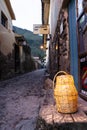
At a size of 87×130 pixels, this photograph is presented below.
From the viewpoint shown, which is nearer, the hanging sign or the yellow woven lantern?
the yellow woven lantern

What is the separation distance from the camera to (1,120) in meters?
4.13

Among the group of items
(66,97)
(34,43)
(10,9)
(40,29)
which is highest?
(34,43)

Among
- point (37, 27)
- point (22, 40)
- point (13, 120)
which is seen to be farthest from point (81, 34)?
point (22, 40)

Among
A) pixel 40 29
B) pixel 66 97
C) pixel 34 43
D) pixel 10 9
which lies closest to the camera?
pixel 66 97

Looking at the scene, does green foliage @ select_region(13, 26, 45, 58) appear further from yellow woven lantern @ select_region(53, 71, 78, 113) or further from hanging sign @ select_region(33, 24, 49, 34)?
yellow woven lantern @ select_region(53, 71, 78, 113)

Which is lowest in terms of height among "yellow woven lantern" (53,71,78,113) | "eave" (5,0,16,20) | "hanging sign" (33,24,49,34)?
"yellow woven lantern" (53,71,78,113)

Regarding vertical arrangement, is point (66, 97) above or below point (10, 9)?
below

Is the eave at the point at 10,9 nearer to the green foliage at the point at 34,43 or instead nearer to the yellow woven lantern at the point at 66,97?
the yellow woven lantern at the point at 66,97

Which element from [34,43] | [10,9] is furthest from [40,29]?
[34,43]

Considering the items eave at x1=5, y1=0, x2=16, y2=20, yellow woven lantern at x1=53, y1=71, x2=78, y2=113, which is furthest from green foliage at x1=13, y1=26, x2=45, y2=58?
yellow woven lantern at x1=53, y1=71, x2=78, y2=113

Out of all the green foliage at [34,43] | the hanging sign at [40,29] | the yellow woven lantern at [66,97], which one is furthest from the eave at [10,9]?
the green foliage at [34,43]

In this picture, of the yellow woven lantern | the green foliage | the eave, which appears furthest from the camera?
the green foliage

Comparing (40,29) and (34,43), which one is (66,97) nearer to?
(40,29)

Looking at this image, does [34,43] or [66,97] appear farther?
[34,43]
